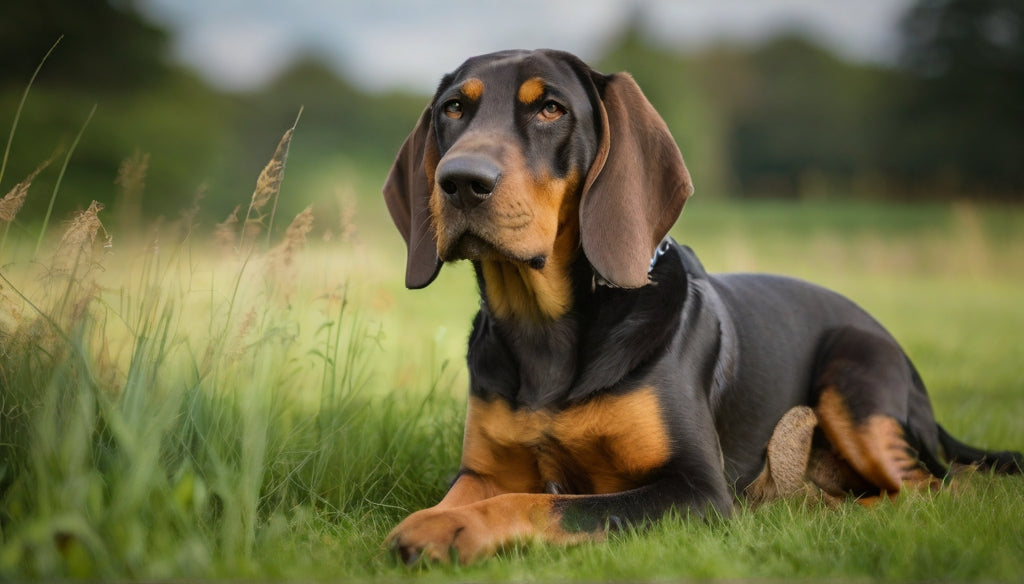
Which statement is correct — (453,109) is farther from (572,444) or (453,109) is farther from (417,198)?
(572,444)

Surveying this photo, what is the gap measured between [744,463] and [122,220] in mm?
3337

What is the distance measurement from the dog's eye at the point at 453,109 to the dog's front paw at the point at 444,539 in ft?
5.58

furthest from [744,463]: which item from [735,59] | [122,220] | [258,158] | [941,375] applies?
[735,59]

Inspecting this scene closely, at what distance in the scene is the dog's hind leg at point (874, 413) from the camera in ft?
14.4

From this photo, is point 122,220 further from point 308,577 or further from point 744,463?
point 744,463

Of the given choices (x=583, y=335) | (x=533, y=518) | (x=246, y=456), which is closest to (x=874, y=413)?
(x=583, y=335)

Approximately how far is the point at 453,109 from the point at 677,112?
38.2m

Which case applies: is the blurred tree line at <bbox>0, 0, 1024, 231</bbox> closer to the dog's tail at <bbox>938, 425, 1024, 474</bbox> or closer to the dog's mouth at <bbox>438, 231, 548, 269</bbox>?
the dog's mouth at <bbox>438, 231, 548, 269</bbox>

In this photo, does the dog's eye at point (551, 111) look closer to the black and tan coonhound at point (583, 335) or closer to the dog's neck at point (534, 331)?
the black and tan coonhound at point (583, 335)

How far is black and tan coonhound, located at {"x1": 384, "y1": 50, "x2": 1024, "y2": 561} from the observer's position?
11.1 feet

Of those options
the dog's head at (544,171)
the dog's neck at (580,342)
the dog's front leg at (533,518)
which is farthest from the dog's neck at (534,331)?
the dog's front leg at (533,518)

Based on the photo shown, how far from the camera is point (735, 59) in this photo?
55156 mm

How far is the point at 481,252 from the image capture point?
3.49 metres

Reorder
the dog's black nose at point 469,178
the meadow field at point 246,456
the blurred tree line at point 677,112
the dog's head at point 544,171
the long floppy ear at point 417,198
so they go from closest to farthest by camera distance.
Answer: the meadow field at point 246,456 < the dog's black nose at point 469,178 < the dog's head at point 544,171 < the long floppy ear at point 417,198 < the blurred tree line at point 677,112
